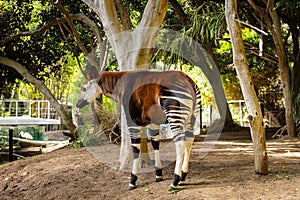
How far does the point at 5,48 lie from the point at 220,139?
703cm

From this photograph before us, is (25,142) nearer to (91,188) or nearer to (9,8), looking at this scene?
(9,8)

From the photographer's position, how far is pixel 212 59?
1410 cm

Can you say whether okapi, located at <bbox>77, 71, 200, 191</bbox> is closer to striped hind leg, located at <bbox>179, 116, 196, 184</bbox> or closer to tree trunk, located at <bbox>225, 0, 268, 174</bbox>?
striped hind leg, located at <bbox>179, 116, 196, 184</bbox>

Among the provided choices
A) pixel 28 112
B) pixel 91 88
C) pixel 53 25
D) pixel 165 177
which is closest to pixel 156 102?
pixel 91 88

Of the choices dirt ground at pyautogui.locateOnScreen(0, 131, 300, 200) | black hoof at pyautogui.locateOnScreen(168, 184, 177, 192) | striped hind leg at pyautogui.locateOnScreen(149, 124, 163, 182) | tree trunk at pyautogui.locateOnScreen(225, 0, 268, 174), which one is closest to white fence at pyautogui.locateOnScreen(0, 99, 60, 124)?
dirt ground at pyautogui.locateOnScreen(0, 131, 300, 200)

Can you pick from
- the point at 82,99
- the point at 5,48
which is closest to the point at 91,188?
the point at 82,99

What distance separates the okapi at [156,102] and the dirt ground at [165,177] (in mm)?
319

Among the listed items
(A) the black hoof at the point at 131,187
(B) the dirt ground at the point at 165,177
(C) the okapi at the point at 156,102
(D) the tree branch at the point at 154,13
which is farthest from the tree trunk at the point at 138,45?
(A) the black hoof at the point at 131,187

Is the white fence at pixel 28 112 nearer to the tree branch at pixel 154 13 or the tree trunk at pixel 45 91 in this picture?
the tree trunk at pixel 45 91

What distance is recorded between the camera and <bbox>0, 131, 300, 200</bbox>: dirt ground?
17.2 ft

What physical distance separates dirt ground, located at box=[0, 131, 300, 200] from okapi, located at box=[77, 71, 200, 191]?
32 centimetres

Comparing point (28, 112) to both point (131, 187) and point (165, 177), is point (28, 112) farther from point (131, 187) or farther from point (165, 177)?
point (131, 187)

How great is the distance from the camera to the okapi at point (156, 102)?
5.71m

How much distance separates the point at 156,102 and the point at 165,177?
119 centimetres
